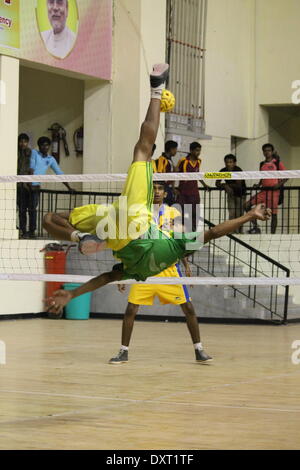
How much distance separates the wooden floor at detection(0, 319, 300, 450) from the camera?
6.26m

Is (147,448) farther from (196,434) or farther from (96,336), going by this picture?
(96,336)

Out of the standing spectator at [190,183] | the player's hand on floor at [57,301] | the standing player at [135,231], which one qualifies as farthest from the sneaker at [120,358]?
the standing spectator at [190,183]

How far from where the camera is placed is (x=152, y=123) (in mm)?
7684

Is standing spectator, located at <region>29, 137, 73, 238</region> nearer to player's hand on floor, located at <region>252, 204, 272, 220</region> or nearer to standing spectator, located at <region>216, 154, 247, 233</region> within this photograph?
standing spectator, located at <region>216, 154, 247, 233</region>

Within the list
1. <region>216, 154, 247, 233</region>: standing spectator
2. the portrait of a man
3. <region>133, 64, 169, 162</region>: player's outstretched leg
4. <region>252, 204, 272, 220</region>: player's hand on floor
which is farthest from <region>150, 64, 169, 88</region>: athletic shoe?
<region>216, 154, 247, 233</region>: standing spectator

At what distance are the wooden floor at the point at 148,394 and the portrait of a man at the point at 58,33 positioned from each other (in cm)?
563

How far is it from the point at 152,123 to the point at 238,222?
109 cm

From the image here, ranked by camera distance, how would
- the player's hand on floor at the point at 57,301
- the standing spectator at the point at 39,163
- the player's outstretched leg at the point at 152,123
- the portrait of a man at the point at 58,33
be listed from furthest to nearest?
the portrait of a man at the point at 58,33, the standing spectator at the point at 39,163, the player's outstretched leg at the point at 152,123, the player's hand on floor at the point at 57,301

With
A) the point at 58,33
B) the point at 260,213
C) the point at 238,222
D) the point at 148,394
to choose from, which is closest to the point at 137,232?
the point at 238,222

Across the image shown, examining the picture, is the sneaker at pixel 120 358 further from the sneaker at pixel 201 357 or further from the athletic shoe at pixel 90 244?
the athletic shoe at pixel 90 244

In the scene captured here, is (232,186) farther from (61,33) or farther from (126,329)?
(126,329)

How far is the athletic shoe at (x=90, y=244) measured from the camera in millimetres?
6918

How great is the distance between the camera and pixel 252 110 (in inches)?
894

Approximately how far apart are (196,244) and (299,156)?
18.1 m
